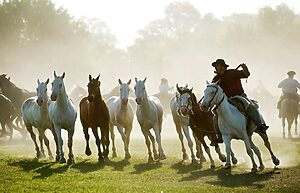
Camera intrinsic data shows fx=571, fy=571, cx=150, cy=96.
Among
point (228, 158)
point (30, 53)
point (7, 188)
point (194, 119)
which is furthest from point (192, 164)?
point (30, 53)

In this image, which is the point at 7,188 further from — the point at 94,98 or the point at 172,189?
the point at 94,98

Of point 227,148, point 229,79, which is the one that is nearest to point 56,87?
point 229,79

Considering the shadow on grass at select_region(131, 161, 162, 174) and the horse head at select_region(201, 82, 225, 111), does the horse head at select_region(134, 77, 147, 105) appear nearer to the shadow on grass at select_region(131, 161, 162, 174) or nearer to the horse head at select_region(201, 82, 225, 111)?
the shadow on grass at select_region(131, 161, 162, 174)

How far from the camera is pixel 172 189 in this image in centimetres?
1371

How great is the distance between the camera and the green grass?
45.7 feet

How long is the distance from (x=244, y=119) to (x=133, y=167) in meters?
4.39

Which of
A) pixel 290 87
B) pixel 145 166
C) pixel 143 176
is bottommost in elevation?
pixel 143 176

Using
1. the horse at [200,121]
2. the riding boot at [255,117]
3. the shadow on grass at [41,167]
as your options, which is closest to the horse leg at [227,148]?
the riding boot at [255,117]

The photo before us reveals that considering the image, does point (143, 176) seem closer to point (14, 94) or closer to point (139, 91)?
point (139, 91)

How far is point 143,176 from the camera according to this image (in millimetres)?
16672

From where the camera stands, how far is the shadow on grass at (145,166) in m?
18.1

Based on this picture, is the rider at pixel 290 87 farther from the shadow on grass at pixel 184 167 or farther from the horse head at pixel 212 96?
the horse head at pixel 212 96

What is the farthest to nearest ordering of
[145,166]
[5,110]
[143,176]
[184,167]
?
[5,110] < [145,166] < [184,167] < [143,176]

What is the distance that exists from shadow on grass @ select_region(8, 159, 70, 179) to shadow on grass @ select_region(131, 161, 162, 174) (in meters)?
2.26
